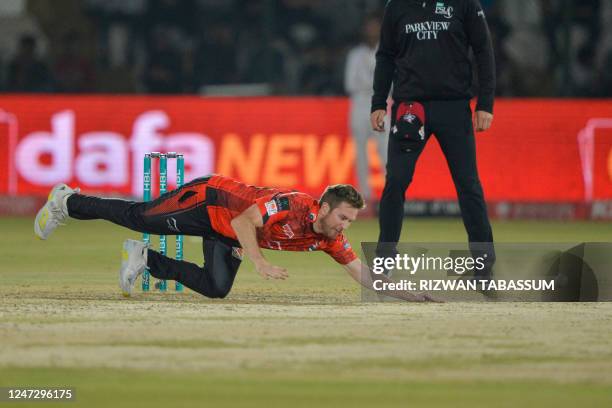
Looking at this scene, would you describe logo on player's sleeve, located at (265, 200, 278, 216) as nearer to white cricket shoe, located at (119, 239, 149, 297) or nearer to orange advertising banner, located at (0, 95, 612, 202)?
white cricket shoe, located at (119, 239, 149, 297)

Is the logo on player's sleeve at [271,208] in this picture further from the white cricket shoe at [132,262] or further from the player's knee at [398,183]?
the player's knee at [398,183]

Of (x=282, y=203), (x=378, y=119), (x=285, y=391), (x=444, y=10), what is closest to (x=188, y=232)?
(x=282, y=203)

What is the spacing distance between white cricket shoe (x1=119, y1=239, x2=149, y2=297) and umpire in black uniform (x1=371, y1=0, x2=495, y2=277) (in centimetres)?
161

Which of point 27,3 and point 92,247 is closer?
point 92,247

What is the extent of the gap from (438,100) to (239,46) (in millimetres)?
11012

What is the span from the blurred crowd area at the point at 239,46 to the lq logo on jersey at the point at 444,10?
9.18 metres

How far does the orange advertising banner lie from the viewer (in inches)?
688

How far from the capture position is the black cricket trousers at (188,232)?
905 cm

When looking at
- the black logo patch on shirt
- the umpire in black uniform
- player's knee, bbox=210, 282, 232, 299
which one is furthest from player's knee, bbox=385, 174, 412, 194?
player's knee, bbox=210, 282, 232, 299

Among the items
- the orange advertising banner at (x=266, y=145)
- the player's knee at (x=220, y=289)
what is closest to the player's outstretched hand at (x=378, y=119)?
the player's knee at (x=220, y=289)

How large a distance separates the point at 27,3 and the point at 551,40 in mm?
7653

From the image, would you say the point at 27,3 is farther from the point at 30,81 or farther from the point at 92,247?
the point at 92,247

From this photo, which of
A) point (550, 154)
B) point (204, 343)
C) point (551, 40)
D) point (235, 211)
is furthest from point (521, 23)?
point (204, 343)

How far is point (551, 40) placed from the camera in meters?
19.4
